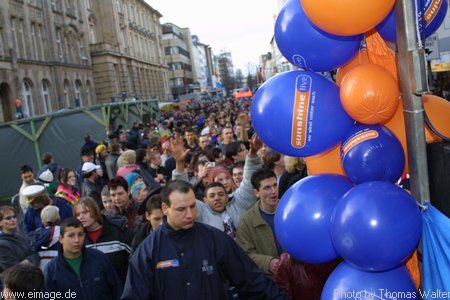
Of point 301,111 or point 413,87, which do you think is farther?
point 301,111

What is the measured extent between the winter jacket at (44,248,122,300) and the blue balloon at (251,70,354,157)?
2039 mm

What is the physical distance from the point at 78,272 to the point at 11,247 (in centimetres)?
99

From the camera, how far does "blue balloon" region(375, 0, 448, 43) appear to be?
2107 millimetres

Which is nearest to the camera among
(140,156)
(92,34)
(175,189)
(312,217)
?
(312,217)

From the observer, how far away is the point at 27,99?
27.0 m

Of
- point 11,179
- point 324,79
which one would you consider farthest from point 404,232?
point 11,179

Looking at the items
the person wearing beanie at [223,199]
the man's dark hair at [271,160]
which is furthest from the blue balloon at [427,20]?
the man's dark hair at [271,160]

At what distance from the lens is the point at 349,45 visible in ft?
7.62

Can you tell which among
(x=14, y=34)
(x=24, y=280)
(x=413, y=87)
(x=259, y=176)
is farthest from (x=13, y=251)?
(x=14, y=34)

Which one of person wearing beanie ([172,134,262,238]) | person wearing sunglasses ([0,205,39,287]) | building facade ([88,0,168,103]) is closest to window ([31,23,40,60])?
building facade ([88,0,168,103])

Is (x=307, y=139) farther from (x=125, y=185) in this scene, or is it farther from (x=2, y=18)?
(x=2, y=18)

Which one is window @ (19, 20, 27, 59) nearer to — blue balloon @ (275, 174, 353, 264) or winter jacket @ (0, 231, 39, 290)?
winter jacket @ (0, 231, 39, 290)

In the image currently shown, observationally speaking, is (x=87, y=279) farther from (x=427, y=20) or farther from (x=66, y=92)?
(x=66, y=92)

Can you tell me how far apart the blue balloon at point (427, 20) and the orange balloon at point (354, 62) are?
0.13 metres
